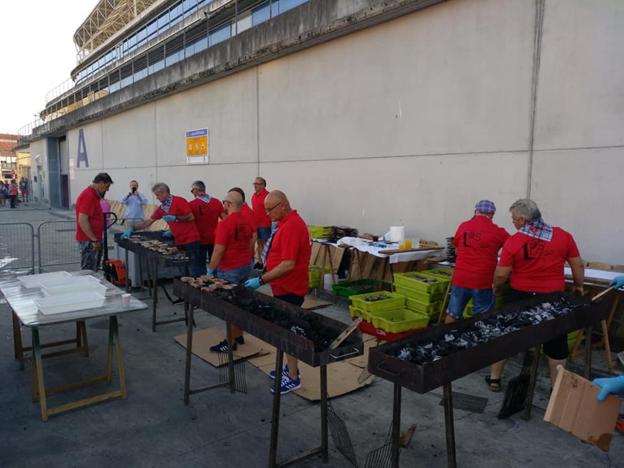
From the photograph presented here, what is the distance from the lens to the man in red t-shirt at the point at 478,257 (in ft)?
14.9

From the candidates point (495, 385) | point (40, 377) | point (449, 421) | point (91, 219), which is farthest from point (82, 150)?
point (449, 421)

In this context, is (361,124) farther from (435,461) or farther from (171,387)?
(435,461)

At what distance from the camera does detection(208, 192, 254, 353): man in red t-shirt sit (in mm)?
4828

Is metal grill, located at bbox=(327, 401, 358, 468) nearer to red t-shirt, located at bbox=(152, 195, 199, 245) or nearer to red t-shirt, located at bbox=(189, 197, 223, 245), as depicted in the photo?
red t-shirt, located at bbox=(152, 195, 199, 245)

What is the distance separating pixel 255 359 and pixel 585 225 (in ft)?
13.4

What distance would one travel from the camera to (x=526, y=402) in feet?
12.6

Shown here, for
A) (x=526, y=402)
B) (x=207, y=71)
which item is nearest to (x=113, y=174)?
(x=207, y=71)

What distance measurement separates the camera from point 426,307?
559 centimetres

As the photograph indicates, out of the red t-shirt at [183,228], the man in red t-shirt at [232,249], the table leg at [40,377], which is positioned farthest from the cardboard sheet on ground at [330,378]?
the red t-shirt at [183,228]

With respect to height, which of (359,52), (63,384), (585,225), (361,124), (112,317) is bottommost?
(63,384)

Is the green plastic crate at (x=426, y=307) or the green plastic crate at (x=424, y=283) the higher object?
the green plastic crate at (x=424, y=283)

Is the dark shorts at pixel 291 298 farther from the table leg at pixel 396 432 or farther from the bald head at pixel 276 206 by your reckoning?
the table leg at pixel 396 432

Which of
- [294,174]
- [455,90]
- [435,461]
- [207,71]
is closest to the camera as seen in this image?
[435,461]

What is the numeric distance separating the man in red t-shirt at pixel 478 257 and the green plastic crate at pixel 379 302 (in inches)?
41.4
